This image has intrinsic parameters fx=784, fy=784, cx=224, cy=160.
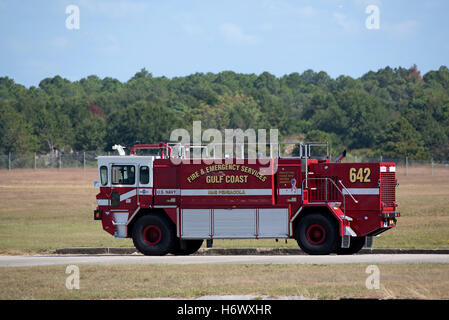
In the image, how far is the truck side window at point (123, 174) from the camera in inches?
935

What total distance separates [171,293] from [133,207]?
8.63 m

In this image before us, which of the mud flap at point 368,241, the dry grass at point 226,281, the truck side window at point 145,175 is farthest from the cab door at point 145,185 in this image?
the mud flap at point 368,241

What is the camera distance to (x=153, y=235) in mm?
23359

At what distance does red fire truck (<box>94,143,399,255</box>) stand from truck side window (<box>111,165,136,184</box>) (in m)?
0.03

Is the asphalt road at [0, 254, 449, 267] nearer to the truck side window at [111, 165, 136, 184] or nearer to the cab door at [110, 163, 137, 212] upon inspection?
the cab door at [110, 163, 137, 212]

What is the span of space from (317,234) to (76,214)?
2101 cm

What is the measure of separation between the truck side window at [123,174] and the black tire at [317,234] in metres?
5.29

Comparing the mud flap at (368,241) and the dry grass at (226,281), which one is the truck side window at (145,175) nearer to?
the dry grass at (226,281)

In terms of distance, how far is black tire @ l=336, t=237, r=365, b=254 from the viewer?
75.2 feet

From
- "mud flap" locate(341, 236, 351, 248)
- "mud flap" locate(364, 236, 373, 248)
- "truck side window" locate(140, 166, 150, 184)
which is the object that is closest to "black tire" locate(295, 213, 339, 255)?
"mud flap" locate(341, 236, 351, 248)

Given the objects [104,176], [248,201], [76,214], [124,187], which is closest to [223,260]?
[248,201]

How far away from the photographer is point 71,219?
124 feet

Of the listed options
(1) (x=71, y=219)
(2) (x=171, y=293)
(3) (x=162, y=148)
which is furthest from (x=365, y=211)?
(1) (x=71, y=219)
